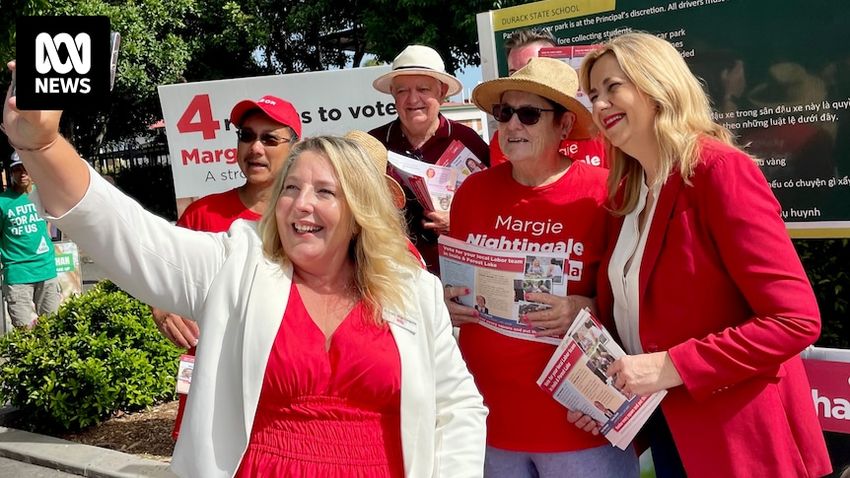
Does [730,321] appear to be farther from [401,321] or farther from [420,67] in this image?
[420,67]

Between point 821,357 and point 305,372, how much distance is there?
2.27 metres

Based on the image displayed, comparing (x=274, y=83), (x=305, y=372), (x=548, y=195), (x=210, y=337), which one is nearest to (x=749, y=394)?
(x=548, y=195)

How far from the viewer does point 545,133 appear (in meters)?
2.75

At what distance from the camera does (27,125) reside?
1.65 meters

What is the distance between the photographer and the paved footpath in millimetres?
5410

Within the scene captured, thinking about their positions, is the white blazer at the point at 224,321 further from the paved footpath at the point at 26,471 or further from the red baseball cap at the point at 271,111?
the paved footpath at the point at 26,471

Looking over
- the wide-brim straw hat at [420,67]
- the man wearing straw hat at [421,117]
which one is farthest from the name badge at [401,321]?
the wide-brim straw hat at [420,67]

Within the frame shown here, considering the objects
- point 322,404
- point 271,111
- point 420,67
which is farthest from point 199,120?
point 322,404

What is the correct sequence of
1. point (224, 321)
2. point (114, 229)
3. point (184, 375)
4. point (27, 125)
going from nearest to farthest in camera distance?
point (27, 125) < point (114, 229) < point (224, 321) < point (184, 375)

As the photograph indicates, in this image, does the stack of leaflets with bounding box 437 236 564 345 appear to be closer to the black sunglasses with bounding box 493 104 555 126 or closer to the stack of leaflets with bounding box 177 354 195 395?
the black sunglasses with bounding box 493 104 555 126

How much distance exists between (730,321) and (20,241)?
322 inches

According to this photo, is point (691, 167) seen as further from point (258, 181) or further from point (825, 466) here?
point (258, 181)

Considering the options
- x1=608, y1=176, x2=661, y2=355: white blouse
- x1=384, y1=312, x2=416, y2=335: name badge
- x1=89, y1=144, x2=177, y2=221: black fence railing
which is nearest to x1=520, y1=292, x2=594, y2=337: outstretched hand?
x1=608, y1=176, x2=661, y2=355: white blouse

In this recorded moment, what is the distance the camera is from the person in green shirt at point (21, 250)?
337 inches
